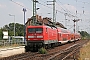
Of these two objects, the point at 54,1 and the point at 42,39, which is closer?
the point at 42,39

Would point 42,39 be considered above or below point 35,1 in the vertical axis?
below

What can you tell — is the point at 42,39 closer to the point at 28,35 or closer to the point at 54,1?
the point at 28,35

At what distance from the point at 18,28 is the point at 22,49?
390 ft

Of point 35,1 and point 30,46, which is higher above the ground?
point 35,1

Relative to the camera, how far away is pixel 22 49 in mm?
30625

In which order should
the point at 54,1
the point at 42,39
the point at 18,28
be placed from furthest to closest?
the point at 18,28 < the point at 54,1 < the point at 42,39

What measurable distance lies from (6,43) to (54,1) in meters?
17.3

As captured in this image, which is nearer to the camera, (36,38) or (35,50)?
(36,38)

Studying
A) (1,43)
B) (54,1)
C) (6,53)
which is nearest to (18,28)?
(54,1)

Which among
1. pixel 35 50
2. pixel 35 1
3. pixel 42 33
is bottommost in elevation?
pixel 35 50

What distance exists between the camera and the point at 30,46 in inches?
1225

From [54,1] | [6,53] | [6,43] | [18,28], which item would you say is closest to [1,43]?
[6,43]

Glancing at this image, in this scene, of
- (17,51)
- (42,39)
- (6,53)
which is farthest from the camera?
(42,39)

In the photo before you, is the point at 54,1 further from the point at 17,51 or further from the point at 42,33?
the point at 17,51
